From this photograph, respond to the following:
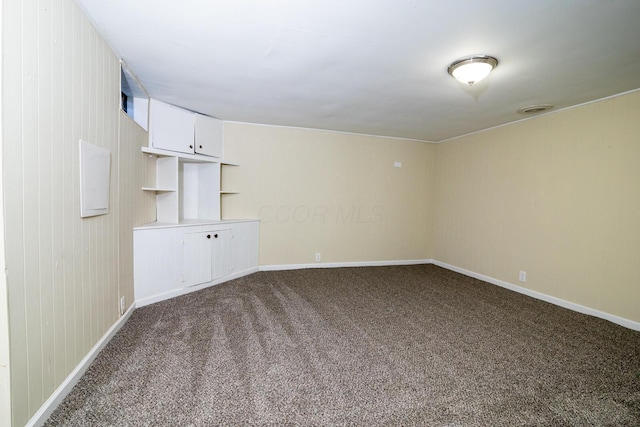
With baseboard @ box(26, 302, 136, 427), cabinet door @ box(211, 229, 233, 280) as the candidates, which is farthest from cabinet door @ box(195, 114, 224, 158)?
baseboard @ box(26, 302, 136, 427)

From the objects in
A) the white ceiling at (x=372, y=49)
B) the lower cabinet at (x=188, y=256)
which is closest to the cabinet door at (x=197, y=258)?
the lower cabinet at (x=188, y=256)

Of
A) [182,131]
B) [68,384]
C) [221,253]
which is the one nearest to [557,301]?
[221,253]

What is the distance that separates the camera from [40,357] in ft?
4.67

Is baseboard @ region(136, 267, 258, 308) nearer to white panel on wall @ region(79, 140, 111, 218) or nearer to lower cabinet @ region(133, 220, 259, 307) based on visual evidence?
lower cabinet @ region(133, 220, 259, 307)

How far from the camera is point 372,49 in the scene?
216 centimetres

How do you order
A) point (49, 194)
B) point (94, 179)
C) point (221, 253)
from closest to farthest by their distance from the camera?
point (49, 194)
point (94, 179)
point (221, 253)

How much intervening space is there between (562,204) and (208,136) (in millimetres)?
4626

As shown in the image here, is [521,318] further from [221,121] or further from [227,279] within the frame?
[221,121]

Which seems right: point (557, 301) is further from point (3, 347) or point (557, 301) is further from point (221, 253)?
point (3, 347)

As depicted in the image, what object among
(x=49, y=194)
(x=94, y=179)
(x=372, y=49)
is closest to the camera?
(x=49, y=194)

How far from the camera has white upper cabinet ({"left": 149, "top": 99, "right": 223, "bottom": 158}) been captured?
340cm

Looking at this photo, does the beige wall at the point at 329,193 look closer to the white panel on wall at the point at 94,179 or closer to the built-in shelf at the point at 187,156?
the built-in shelf at the point at 187,156

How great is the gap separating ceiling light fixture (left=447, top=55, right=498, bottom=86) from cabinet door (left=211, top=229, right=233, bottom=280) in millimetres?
3247

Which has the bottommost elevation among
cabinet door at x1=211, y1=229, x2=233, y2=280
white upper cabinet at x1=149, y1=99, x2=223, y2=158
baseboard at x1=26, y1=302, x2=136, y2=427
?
baseboard at x1=26, y1=302, x2=136, y2=427
